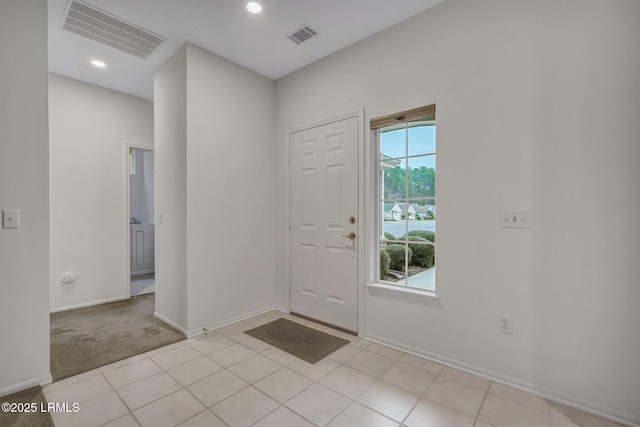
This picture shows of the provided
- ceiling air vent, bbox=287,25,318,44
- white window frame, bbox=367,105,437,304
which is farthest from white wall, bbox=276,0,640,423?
ceiling air vent, bbox=287,25,318,44

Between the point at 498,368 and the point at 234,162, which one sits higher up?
the point at 234,162

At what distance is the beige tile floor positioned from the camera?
1723 millimetres

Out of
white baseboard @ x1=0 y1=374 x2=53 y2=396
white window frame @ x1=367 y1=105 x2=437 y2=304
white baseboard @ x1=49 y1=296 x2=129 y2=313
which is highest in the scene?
white window frame @ x1=367 y1=105 x2=437 y2=304

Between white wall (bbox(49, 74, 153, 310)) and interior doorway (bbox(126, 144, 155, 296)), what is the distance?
0.14 m

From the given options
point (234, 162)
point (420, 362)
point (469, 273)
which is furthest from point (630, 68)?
point (234, 162)

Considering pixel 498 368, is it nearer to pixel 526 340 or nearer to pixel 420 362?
pixel 526 340

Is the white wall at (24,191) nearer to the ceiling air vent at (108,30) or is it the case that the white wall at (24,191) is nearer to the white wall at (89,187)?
the ceiling air vent at (108,30)

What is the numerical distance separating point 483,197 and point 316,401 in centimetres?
179

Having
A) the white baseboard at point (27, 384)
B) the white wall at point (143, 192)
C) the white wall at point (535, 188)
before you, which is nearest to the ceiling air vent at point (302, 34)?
the white wall at point (535, 188)

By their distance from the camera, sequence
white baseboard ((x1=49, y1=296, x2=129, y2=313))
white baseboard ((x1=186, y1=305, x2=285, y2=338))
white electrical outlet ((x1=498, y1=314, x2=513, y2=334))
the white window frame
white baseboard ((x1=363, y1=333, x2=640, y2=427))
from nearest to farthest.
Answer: white baseboard ((x1=363, y1=333, x2=640, y2=427)), white electrical outlet ((x1=498, y1=314, x2=513, y2=334)), the white window frame, white baseboard ((x1=186, y1=305, x2=285, y2=338)), white baseboard ((x1=49, y1=296, x2=129, y2=313))

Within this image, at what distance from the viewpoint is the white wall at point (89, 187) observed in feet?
11.6

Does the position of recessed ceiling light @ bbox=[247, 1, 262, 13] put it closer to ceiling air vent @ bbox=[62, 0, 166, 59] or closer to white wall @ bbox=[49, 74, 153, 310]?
ceiling air vent @ bbox=[62, 0, 166, 59]

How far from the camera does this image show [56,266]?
11.6 feet

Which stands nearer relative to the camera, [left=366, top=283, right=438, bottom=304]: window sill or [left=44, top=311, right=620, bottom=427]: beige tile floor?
[left=44, top=311, right=620, bottom=427]: beige tile floor
